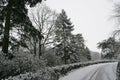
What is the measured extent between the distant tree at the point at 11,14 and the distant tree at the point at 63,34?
74.8 ft

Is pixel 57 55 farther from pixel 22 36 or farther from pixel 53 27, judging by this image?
pixel 22 36

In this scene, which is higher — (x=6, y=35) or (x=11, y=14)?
(x=11, y=14)

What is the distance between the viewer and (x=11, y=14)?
1512 cm

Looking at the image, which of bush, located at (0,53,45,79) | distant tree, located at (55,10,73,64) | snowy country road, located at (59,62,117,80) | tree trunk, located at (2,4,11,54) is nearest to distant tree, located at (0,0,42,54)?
tree trunk, located at (2,4,11,54)

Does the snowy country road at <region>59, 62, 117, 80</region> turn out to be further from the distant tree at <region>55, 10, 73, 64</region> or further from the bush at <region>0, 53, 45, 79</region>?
the distant tree at <region>55, 10, 73, 64</region>

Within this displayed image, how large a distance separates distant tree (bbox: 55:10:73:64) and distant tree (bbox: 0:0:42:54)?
22786 millimetres

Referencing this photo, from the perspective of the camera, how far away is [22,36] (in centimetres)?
1567

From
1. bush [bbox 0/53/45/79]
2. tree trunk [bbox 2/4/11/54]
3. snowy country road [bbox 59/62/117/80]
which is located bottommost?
snowy country road [bbox 59/62/117/80]

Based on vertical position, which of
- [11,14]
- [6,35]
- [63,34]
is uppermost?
[63,34]

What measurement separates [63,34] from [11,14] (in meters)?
24.2

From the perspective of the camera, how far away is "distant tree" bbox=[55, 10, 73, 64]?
126ft

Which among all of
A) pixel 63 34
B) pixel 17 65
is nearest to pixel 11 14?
pixel 17 65

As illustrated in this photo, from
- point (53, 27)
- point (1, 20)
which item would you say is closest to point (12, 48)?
point (1, 20)

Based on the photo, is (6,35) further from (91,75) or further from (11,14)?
(91,75)
